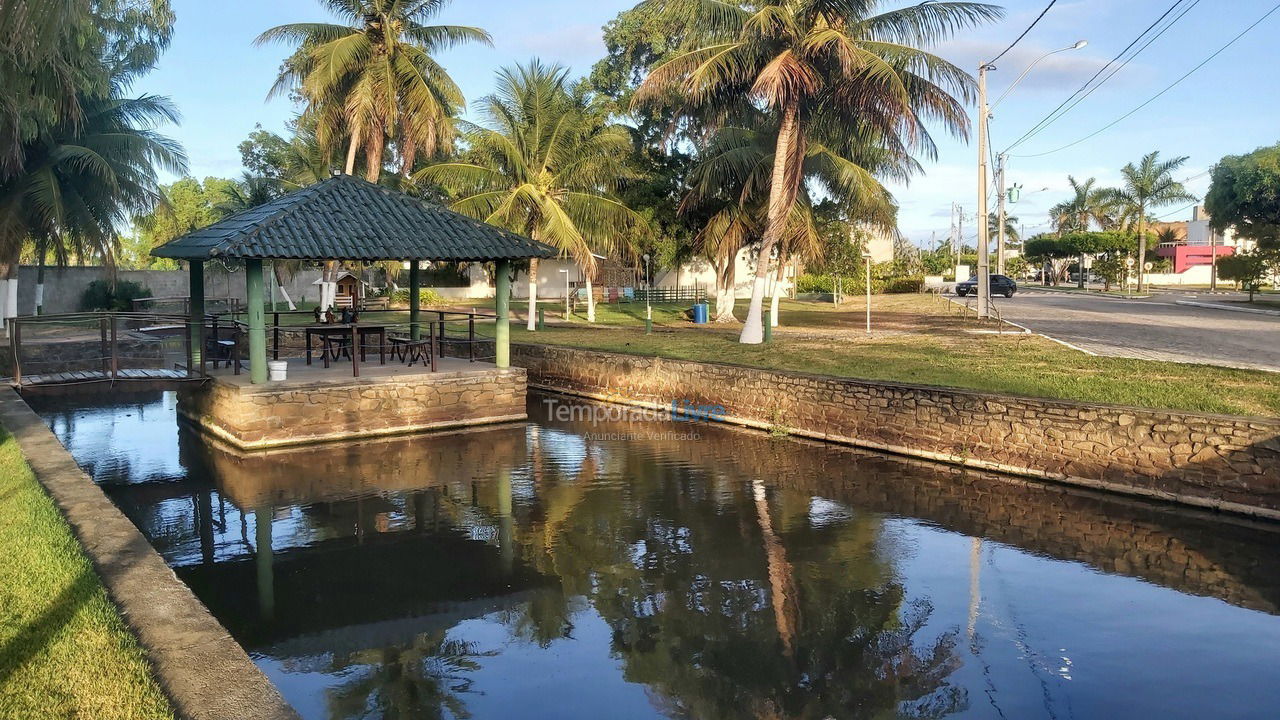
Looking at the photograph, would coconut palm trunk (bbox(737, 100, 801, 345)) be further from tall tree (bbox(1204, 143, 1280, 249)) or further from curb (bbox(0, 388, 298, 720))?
tall tree (bbox(1204, 143, 1280, 249))

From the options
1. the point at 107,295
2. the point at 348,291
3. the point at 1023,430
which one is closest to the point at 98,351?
the point at 348,291

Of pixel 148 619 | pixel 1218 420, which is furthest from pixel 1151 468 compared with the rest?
pixel 148 619

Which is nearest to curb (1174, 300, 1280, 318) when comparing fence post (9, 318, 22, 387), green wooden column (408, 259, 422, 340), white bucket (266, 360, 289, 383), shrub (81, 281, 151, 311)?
green wooden column (408, 259, 422, 340)

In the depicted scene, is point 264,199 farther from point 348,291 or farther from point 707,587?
point 707,587

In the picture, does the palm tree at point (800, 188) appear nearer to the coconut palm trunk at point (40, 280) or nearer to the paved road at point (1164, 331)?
the paved road at point (1164, 331)

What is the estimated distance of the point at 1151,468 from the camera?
33.3 ft

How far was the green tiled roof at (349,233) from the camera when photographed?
13.3 m

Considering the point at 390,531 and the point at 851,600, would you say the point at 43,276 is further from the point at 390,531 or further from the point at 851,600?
the point at 851,600

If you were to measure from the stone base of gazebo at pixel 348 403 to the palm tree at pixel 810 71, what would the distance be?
794cm

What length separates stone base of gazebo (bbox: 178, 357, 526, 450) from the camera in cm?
1303

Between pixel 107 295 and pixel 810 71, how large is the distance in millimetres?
25527

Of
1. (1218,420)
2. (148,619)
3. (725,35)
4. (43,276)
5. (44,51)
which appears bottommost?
(148,619)

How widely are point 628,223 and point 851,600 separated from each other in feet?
75.5

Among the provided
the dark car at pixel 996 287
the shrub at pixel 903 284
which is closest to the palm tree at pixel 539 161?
the dark car at pixel 996 287
